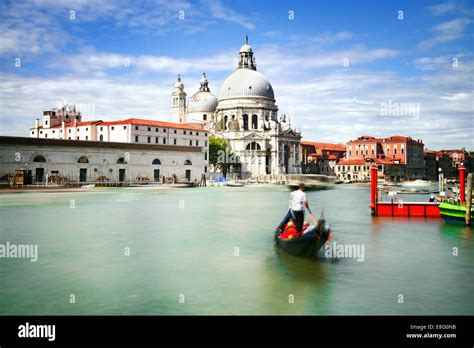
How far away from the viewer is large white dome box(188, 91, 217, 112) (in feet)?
284

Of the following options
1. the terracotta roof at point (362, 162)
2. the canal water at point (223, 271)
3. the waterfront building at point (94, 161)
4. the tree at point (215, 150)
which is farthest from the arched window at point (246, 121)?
the canal water at point (223, 271)

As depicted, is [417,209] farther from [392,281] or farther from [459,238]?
[392,281]

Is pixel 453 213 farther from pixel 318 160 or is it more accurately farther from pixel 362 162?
pixel 318 160

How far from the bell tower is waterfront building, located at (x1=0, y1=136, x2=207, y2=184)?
25882 millimetres

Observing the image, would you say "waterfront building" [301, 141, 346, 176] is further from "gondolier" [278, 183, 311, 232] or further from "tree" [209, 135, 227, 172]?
"gondolier" [278, 183, 311, 232]

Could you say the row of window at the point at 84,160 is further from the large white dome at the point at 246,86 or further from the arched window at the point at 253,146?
the large white dome at the point at 246,86

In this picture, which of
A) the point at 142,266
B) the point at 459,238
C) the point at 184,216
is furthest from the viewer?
the point at 184,216

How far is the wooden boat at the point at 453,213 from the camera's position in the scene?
19.8 metres

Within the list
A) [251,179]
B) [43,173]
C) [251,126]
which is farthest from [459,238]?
[251,126]

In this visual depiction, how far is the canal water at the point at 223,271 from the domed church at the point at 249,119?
5606cm

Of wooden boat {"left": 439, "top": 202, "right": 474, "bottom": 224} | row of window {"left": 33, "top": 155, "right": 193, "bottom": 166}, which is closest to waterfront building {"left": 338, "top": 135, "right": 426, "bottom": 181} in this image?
row of window {"left": 33, "top": 155, "right": 193, "bottom": 166}
